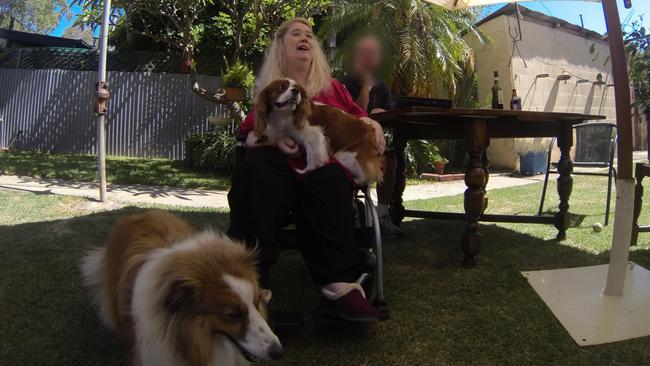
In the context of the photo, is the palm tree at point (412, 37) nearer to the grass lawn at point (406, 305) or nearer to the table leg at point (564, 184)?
the table leg at point (564, 184)

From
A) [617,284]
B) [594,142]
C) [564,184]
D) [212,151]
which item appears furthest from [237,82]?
[617,284]

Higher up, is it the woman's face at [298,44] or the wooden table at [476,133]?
the woman's face at [298,44]

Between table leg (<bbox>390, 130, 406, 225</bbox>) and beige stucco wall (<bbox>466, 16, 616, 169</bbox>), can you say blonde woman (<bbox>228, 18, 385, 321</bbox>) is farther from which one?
beige stucco wall (<bbox>466, 16, 616, 169</bbox>)

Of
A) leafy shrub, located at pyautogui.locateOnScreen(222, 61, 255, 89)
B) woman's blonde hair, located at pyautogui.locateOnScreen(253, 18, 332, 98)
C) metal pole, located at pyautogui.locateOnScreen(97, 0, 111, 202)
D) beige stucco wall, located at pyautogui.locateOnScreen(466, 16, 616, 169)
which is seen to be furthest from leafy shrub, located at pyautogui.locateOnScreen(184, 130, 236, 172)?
beige stucco wall, located at pyautogui.locateOnScreen(466, 16, 616, 169)

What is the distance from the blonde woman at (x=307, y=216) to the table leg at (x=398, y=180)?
201 cm

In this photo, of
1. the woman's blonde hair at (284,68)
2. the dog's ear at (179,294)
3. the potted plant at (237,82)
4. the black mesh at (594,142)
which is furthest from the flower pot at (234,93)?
the dog's ear at (179,294)

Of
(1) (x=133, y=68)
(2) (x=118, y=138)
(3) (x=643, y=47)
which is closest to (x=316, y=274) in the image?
(3) (x=643, y=47)

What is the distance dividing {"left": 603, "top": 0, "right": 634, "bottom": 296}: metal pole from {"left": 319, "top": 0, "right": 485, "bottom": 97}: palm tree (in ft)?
20.2

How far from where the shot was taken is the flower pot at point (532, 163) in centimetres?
1062

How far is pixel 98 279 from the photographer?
7.91ft

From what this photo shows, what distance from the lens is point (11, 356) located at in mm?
2045

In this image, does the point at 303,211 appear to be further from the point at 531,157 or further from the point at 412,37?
the point at 531,157

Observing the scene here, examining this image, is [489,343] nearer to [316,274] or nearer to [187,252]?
[316,274]

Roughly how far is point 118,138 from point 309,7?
19.2 feet
